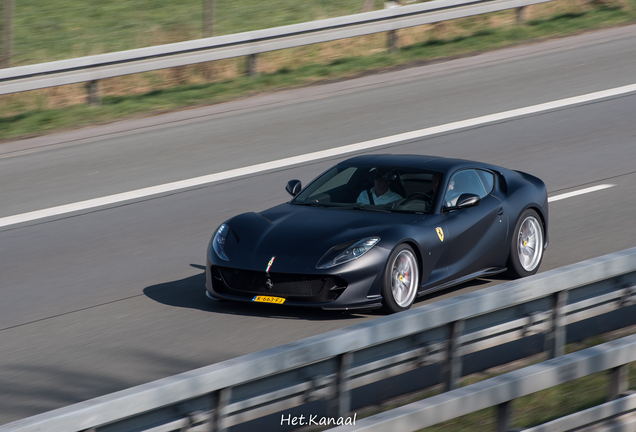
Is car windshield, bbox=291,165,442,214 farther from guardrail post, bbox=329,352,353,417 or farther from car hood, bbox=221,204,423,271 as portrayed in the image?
guardrail post, bbox=329,352,353,417

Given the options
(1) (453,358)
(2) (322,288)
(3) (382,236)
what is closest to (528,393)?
(1) (453,358)

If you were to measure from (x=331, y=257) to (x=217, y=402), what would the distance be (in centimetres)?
348

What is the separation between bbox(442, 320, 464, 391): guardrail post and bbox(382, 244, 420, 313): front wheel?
7.16ft

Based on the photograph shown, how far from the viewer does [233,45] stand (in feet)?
59.2

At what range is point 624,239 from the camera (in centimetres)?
1037

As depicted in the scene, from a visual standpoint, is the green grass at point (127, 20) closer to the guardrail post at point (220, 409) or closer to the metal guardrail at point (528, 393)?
the metal guardrail at point (528, 393)

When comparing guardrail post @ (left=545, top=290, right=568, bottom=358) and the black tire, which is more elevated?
guardrail post @ (left=545, top=290, right=568, bottom=358)

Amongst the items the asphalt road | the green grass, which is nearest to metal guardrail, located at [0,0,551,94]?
the asphalt road

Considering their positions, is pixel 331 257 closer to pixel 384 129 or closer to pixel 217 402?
pixel 217 402

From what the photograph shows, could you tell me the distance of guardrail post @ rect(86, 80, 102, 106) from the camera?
16.7 meters

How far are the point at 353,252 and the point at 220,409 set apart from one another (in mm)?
3549

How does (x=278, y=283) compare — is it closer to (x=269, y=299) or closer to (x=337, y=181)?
(x=269, y=299)

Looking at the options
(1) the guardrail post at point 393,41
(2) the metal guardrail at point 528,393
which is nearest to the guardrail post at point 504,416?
(2) the metal guardrail at point 528,393

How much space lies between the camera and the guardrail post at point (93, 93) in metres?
16.7
